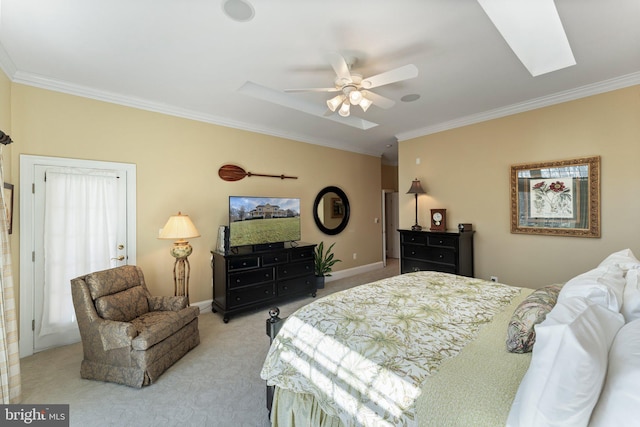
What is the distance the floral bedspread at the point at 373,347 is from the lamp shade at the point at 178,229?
2047 mm

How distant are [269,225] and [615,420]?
11.9ft

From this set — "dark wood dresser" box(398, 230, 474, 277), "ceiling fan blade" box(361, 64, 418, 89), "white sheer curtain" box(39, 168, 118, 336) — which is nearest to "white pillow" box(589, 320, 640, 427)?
"ceiling fan blade" box(361, 64, 418, 89)

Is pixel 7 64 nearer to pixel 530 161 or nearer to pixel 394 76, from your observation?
pixel 394 76

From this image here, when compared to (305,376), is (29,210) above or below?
above

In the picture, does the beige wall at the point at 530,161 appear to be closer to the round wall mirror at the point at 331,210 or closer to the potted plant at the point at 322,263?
the round wall mirror at the point at 331,210

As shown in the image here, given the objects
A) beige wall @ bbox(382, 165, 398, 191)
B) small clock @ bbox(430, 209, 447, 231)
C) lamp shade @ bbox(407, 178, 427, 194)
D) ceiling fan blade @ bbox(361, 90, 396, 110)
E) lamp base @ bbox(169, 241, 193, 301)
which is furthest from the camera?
beige wall @ bbox(382, 165, 398, 191)

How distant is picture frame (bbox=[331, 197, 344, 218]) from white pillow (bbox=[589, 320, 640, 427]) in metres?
4.60

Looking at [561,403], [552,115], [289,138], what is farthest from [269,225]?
[552,115]

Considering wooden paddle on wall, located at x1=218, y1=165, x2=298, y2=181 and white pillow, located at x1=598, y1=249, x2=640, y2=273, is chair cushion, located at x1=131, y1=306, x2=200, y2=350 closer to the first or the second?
wooden paddle on wall, located at x1=218, y1=165, x2=298, y2=181

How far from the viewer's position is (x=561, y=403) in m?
0.77

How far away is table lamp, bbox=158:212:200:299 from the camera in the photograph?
3076 mm

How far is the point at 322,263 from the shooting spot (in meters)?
4.79

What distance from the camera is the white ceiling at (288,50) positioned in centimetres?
184

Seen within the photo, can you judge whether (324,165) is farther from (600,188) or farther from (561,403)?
(561,403)
